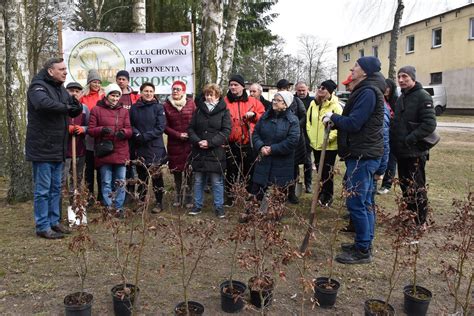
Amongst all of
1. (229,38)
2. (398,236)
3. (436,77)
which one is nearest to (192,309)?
(398,236)

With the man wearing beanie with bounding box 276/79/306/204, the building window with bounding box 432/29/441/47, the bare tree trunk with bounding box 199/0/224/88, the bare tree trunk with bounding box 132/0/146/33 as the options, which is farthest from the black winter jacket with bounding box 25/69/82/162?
the building window with bounding box 432/29/441/47

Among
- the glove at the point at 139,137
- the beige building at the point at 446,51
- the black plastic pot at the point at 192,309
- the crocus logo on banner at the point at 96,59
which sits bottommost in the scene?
the black plastic pot at the point at 192,309

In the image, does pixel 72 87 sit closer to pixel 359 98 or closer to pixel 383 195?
pixel 359 98

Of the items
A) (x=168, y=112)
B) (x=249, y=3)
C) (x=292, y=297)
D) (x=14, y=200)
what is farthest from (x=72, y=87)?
(x=249, y=3)

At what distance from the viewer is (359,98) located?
3994 mm

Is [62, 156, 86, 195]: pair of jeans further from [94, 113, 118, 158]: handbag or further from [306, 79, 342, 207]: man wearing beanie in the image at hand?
[306, 79, 342, 207]: man wearing beanie

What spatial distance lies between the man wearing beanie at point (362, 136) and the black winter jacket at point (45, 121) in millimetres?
2853

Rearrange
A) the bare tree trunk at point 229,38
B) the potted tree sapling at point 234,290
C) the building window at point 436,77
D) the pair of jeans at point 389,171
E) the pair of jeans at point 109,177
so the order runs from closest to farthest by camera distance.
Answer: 1. the potted tree sapling at point 234,290
2. the pair of jeans at point 109,177
3. the pair of jeans at point 389,171
4. the bare tree trunk at point 229,38
5. the building window at point 436,77

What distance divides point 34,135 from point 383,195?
5349mm

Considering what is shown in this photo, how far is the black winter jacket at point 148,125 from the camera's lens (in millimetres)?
5668

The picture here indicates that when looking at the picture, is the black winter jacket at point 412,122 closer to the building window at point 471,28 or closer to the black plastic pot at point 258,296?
the black plastic pot at point 258,296

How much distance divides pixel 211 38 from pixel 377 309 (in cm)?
503

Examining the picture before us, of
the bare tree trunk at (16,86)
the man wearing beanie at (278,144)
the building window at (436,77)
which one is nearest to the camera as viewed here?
the man wearing beanie at (278,144)

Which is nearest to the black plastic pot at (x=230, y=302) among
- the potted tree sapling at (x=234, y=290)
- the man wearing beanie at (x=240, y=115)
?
the potted tree sapling at (x=234, y=290)
